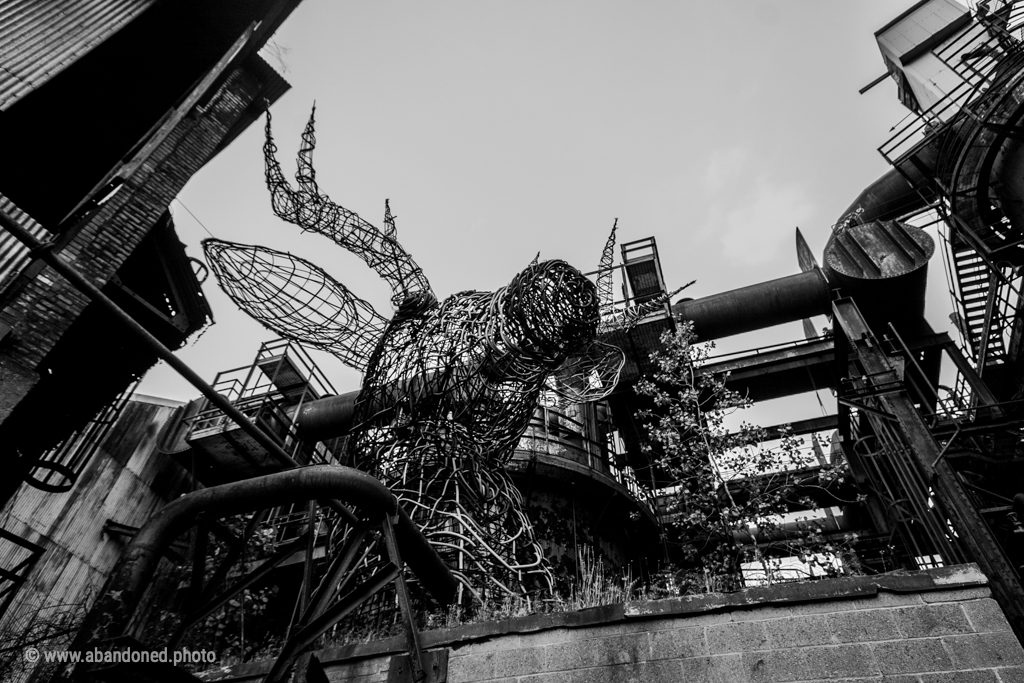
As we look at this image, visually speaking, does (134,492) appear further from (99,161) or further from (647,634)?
(647,634)

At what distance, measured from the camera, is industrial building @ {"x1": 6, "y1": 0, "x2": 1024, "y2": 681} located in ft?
26.0

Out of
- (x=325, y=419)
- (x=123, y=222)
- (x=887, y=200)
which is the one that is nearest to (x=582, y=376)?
(x=325, y=419)

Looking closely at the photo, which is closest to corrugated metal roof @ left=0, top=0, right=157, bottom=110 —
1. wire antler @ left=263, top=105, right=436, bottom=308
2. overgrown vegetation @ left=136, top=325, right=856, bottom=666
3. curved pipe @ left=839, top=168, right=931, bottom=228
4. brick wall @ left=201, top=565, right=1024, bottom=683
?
wire antler @ left=263, top=105, right=436, bottom=308

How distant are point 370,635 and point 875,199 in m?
14.9

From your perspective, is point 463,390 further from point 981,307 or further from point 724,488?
point 981,307

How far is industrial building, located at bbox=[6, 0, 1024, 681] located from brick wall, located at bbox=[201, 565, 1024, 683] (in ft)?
12.0

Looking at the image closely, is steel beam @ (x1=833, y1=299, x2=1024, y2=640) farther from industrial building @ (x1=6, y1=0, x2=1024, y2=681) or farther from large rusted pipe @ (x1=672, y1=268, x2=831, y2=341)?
large rusted pipe @ (x1=672, y1=268, x2=831, y2=341)

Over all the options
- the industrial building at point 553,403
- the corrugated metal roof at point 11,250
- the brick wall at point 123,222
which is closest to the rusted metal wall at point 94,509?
Answer: the industrial building at point 553,403

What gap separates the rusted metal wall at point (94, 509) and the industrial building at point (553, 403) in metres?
0.05

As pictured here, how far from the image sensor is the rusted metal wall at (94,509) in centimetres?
1023

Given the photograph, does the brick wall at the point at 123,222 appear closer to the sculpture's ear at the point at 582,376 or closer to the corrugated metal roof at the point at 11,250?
the corrugated metal roof at the point at 11,250

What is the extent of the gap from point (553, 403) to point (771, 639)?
4521 millimetres

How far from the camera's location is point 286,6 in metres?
13.8

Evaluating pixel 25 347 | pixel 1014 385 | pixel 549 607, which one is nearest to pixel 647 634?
pixel 549 607
